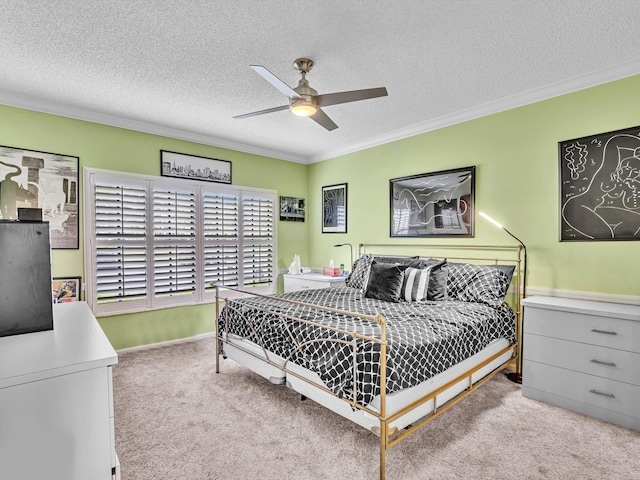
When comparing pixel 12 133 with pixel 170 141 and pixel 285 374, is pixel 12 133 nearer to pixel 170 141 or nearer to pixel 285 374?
pixel 170 141

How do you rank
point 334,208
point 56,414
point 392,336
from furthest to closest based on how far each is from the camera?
point 334,208 < point 392,336 < point 56,414

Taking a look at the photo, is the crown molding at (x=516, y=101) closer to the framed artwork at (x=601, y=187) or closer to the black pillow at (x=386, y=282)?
the framed artwork at (x=601, y=187)

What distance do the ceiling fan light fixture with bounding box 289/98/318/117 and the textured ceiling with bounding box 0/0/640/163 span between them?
39 centimetres

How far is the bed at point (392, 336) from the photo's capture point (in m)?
1.97

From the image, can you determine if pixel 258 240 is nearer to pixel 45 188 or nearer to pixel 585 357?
pixel 45 188

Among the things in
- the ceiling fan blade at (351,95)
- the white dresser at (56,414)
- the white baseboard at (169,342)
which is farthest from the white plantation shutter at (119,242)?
the white dresser at (56,414)

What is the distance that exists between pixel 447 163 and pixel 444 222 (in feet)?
2.30

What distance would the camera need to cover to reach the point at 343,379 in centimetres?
206

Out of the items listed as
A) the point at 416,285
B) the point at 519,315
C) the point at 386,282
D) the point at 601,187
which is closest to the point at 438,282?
the point at 416,285

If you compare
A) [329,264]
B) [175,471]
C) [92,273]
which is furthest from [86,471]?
[329,264]

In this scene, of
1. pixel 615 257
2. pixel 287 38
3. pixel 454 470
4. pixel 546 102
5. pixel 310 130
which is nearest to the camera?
pixel 454 470

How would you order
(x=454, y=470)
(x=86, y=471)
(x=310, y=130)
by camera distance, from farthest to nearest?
(x=310, y=130) < (x=454, y=470) < (x=86, y=471)

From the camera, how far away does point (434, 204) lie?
4062 millimetres

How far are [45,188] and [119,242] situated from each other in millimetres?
880
